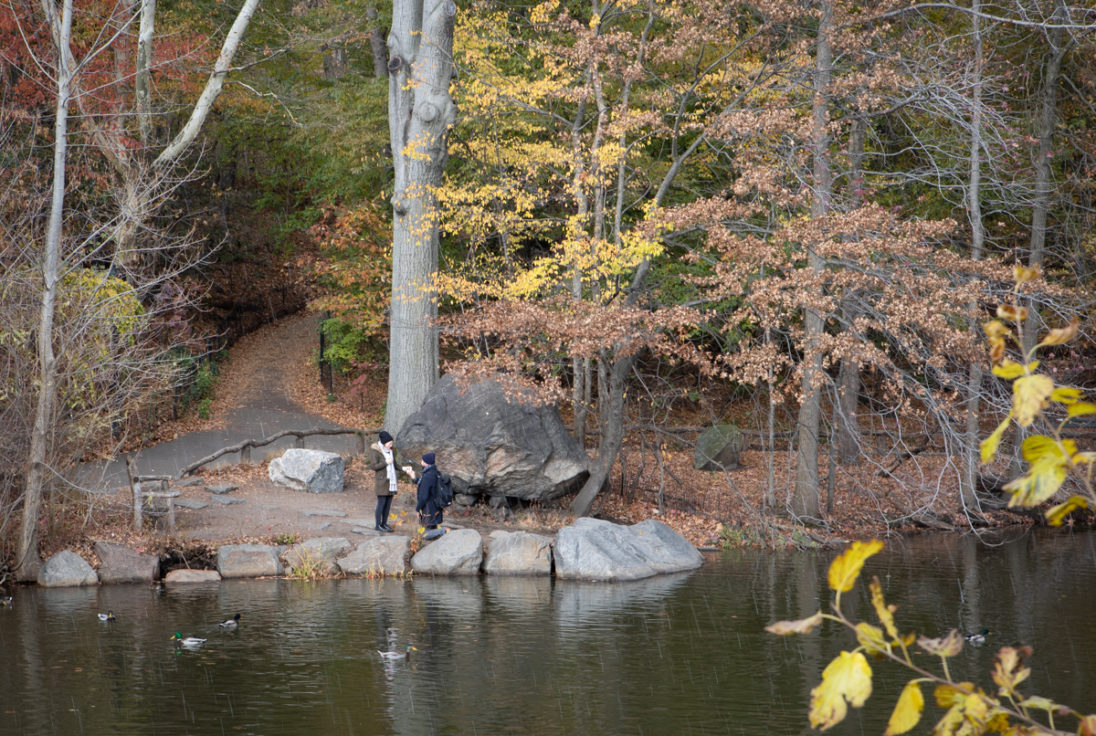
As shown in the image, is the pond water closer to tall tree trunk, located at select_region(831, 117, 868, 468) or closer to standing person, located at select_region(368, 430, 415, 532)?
standing person, located at select_region(368, 430, 415, 532)

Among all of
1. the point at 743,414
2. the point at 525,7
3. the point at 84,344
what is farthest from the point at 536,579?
the point at 743,414

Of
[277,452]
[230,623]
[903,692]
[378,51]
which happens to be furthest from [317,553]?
[378,51]

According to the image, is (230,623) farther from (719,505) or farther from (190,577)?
(719,505)

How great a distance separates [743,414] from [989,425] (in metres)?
6.60

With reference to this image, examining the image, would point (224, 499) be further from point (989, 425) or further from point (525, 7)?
point (989, 425)

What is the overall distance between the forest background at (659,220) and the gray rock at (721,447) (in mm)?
538

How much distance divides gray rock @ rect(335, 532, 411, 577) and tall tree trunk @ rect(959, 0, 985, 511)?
29.7ft

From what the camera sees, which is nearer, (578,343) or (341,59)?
(578,343)

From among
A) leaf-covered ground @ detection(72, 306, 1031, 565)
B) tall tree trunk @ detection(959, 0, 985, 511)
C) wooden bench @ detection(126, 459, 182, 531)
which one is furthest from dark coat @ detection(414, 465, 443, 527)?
tall tree trunk @ detection(959, 0, 985, 511)

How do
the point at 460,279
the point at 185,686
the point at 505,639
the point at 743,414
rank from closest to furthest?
the point at 185,686, the point at 505,639, the point at 460,279, the point at 743,414

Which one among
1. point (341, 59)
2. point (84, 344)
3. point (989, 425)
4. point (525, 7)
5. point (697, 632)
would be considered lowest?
point (697, 632)

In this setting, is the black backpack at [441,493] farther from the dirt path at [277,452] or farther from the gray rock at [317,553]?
the gray rock at [317,553]

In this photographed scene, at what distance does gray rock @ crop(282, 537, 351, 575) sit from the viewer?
609 inches

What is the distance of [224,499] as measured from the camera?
18016 millimetres
